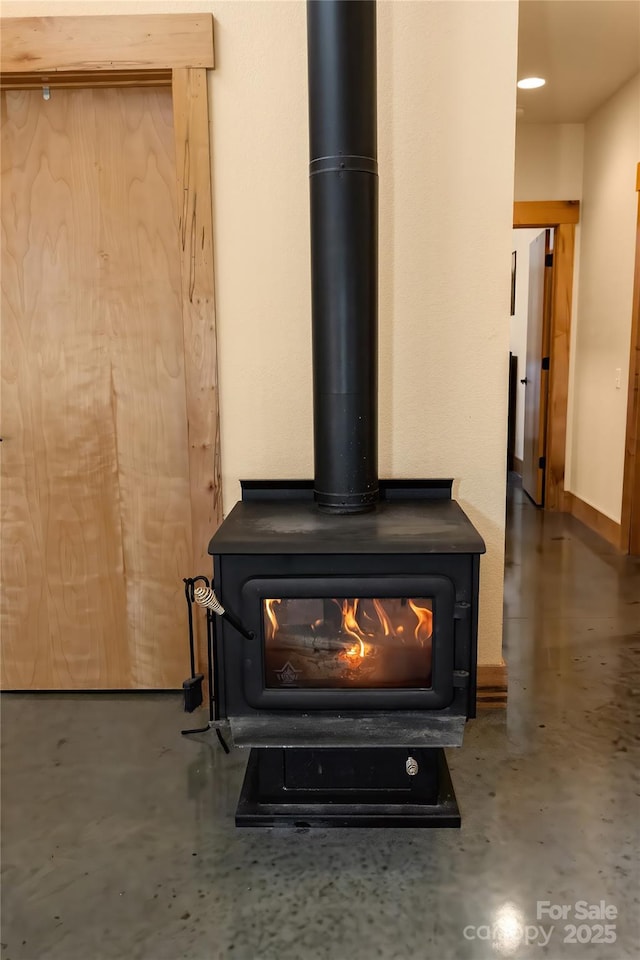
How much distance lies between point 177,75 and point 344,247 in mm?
791

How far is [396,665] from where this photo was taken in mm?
1809

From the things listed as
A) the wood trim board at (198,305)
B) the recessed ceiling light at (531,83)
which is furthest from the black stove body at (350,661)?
the recessed ceiling light at (531,83)

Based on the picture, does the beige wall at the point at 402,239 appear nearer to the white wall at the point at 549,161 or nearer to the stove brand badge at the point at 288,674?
the stove brand badge at the point at 288,674

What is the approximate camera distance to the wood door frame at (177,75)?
215cm

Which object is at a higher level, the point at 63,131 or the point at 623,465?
the point at 63,131

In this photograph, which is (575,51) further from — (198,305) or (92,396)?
(92,396)

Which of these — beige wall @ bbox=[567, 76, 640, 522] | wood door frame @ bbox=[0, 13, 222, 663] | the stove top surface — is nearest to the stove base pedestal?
the stove top surface

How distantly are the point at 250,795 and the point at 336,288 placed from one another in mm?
1310

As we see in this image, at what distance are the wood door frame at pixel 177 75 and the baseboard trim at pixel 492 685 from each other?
123 cm

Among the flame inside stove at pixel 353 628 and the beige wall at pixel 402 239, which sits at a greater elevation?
the beige wall at pixel 402 239

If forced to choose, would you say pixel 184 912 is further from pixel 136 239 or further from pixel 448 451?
pixel 136 239

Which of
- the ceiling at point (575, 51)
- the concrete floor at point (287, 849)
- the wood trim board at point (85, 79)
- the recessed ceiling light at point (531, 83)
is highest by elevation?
the ceiling at point (575, 51)

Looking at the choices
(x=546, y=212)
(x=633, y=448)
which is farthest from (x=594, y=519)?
(x=546, y=212)

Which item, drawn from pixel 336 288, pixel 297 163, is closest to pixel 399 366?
pixel 336 288
